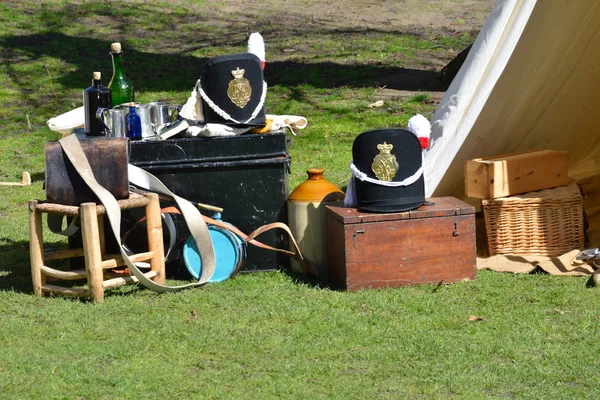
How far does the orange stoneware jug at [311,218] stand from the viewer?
16.0ft

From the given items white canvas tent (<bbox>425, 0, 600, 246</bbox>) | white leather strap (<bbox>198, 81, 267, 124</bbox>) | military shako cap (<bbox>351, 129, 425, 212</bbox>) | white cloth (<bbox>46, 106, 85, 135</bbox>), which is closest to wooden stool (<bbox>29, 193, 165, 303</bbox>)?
white leather strap (<bbox>198, 81, 267, 124</bbox>)

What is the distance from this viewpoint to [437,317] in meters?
4.14

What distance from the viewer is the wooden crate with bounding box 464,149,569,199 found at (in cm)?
511

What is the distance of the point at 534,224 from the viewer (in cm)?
511

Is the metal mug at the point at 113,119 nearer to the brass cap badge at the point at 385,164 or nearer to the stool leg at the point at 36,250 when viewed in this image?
the stool leg at the point at 36,250

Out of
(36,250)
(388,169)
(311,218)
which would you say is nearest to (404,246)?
(388,169)

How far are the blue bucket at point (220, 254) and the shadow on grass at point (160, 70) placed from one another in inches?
243

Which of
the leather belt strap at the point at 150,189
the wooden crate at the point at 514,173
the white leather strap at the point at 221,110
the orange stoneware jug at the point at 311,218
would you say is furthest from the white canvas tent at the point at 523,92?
the leather belt strap at the point at 150,189

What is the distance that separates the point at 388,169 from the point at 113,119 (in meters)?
1.48

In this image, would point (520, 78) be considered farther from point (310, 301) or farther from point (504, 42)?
point (310, 301)

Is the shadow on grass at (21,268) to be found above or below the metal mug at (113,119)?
below

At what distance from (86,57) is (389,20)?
5004 mm

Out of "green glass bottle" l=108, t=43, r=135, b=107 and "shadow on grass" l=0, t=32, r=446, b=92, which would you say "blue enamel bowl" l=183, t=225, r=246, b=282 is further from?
"shadow on grass" l=0, t=32, r=446, b=92

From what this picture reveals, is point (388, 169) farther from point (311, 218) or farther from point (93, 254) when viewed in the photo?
point (93, 254)
